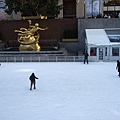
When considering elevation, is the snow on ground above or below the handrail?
above

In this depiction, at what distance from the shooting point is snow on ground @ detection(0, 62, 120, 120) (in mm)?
8672

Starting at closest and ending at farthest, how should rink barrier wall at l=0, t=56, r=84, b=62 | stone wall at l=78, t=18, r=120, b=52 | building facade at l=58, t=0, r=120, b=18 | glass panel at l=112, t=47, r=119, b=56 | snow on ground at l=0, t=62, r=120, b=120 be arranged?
snow on ground at l=0, t=62, r=120, b=120
rink barrier wall at l=0, t=56, r=84, b=62
glass panel at l=112, t=47, r=119, b=56
stone wall at l=78, t=18, r=120, b=52
building facade at l=58, t=0, r=120, b=18

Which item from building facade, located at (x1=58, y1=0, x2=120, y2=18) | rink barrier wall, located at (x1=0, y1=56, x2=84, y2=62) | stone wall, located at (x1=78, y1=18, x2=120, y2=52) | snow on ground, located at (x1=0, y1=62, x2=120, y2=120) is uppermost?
building facade, located at (x1=58, y1=0, x2=120, y2=18)

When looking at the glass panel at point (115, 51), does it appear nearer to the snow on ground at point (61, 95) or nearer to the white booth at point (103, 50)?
the white booth at point (103, 50)

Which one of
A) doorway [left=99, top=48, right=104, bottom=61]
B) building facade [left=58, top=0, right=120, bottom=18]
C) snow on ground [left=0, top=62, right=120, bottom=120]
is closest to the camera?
snow on ground [left=0, top=62, right=120, bottom=120]

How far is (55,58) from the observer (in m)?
21.3

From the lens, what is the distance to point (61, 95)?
1104 centimetres

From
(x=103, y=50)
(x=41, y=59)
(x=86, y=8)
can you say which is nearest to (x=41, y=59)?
(x=41, y=59)

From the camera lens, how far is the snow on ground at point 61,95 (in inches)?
341

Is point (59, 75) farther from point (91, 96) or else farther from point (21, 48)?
point (21, 48)

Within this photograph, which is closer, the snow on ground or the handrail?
the snow on ground

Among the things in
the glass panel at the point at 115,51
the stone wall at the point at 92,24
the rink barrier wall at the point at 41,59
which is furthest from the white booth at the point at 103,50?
the stone wall at the point at 92,24

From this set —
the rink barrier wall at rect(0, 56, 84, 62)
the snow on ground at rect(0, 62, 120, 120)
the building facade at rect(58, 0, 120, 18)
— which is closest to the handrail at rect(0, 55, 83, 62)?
the rink barrier wall at rect(0, 56, 84, 62)

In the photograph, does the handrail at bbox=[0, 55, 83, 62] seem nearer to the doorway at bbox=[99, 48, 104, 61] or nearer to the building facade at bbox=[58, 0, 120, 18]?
the doorway at bbox=[99, 48, 104, 61]
